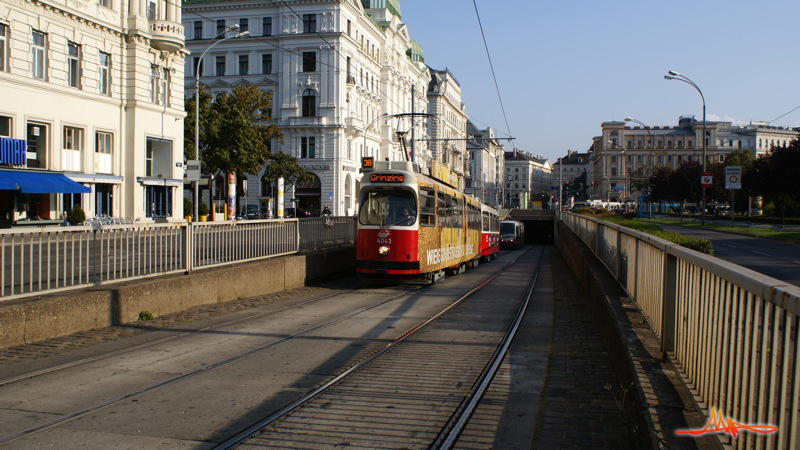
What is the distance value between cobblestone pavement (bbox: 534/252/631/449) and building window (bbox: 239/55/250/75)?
57.0m

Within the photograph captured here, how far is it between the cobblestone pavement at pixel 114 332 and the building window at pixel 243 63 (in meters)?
52.6

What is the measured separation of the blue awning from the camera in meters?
28.4

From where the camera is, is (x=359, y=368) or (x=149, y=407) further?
(x=359, y=368)

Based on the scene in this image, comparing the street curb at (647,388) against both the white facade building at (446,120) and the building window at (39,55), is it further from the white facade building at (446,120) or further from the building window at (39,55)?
the white facade building at (446,120)

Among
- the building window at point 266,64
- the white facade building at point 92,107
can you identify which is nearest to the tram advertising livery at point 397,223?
the white facade building at point 92,107

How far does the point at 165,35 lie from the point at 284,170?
17.5 metres

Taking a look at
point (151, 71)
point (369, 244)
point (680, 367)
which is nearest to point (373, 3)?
point (151, 71)

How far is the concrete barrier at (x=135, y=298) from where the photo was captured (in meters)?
8.52

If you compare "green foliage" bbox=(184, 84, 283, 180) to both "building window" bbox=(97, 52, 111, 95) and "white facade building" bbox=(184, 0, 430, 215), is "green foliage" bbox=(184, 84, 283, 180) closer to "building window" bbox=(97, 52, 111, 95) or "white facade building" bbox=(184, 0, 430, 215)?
"building window" bbox=(97, 52, 111, 95)

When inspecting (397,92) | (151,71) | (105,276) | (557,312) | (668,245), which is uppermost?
(397,92)

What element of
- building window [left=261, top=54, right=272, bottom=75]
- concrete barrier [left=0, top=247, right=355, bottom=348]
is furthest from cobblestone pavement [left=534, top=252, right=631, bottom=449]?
building window [left=261, top=54, right=272, bottom=75]

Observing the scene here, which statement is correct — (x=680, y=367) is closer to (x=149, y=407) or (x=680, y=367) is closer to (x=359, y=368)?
(x=359, y=368)

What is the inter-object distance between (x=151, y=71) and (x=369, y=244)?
25.3 meters

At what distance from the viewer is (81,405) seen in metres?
6.10
